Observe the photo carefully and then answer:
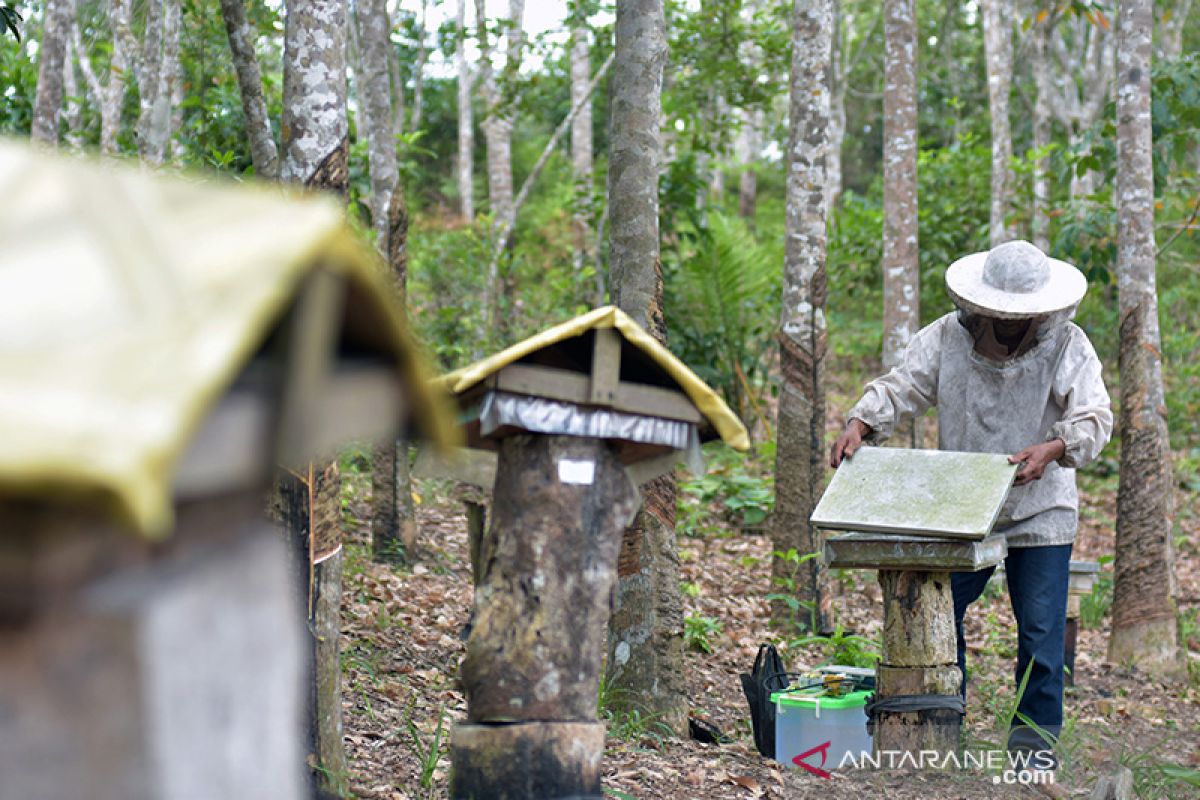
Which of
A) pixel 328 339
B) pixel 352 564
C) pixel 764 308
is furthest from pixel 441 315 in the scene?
pixel 328 339

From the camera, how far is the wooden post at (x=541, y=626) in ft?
9.41

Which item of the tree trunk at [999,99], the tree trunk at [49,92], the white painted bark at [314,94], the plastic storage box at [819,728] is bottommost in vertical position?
the plastic storage box at [819,728]

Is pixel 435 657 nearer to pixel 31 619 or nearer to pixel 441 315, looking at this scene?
pixel 31 619

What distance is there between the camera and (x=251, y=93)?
577 cm

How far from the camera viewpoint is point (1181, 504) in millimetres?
12102

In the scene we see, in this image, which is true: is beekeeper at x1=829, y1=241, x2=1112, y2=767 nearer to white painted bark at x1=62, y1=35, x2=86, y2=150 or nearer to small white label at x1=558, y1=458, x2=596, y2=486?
small white label at x1=558, y1=458, x2=596, y2=486

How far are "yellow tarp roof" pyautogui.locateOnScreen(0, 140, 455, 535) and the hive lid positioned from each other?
3392 mm

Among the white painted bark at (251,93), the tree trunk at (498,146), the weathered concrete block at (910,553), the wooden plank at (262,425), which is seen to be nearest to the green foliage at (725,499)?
the tree trunk at (498,146)

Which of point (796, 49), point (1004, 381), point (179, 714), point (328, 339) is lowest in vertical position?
point (179, 714)

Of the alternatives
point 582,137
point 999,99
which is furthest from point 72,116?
point 999,99

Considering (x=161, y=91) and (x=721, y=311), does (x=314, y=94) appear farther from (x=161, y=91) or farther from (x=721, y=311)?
(x=721, y=311)

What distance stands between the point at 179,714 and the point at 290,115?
9.63 ft

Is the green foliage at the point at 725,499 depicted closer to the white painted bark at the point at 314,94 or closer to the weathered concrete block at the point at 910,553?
the weathered concrete block at the point at 910,553

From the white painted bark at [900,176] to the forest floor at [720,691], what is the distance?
6.67ft
